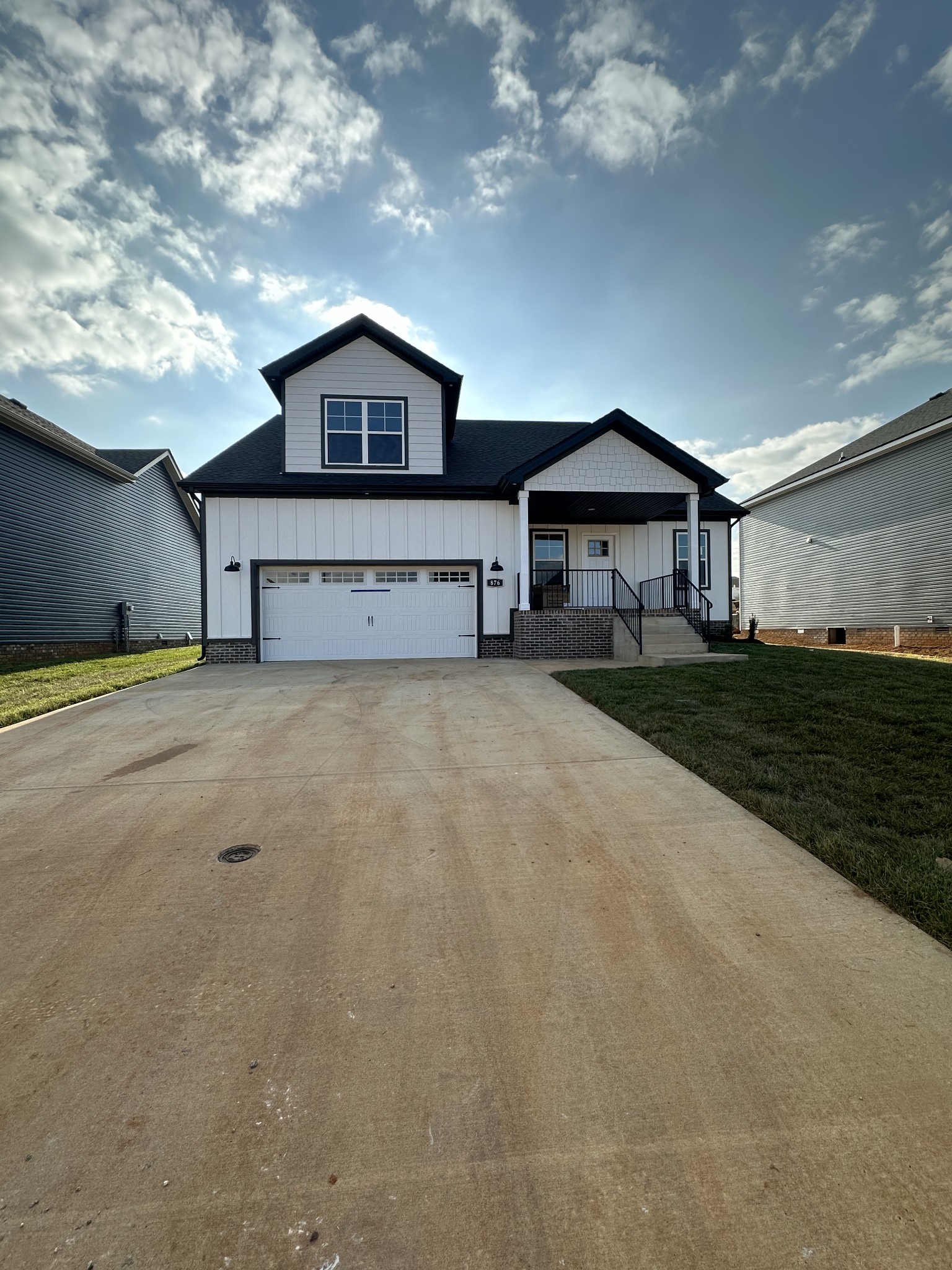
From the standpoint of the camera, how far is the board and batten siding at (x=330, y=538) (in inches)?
471

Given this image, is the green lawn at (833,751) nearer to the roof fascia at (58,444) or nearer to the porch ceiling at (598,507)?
the porch ceiling at (598,507)

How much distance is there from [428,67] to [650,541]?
1098 centimetres

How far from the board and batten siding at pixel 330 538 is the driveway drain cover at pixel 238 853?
9.50 meters

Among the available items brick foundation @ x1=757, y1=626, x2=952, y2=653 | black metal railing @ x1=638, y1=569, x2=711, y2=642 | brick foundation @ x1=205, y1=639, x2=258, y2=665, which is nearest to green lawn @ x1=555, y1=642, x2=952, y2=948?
black metal railing @ x1=638, y1=569, x2=711, y2=642

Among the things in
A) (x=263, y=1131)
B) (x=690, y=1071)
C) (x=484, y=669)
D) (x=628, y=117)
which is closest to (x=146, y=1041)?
(x=263, y=1131)

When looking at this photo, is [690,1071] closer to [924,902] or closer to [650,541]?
[924,902]

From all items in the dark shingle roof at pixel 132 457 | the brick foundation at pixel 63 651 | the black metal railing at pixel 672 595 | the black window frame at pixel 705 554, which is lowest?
the brick foundation at pixel 63 651

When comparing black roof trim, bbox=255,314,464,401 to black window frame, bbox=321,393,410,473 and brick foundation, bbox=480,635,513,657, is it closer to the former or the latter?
black window frame, bbox=321,393,410,473

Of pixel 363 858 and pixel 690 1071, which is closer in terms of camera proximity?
pixel 690 1071

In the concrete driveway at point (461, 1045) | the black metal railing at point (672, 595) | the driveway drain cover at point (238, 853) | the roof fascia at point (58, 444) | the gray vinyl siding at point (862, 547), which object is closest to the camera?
the concrete driveway at point (461, 1045)

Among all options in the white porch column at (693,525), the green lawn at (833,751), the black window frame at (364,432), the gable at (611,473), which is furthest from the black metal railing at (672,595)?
the black window frame at (364,432)

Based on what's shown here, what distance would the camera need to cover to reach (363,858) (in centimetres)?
307

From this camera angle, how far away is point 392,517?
484 inches

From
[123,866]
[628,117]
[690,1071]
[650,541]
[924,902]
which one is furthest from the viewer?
[650,541]
